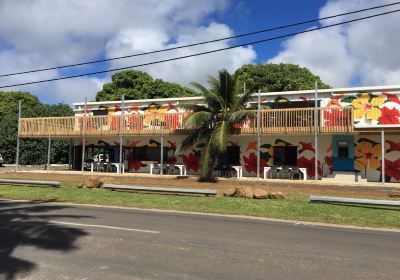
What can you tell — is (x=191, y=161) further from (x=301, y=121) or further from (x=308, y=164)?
(x=301, y=121)

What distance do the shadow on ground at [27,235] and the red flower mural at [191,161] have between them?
15462mm

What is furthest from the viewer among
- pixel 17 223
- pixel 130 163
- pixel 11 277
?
pixel 130 163

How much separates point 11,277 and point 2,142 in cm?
4001

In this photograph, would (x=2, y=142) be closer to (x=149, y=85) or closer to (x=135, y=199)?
(x=149, y=85)

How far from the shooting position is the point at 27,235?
345 inches

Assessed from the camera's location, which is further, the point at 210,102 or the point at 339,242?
the point at 210,102

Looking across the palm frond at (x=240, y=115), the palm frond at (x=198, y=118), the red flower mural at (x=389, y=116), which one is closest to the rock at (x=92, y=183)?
the palm frond at (x=198, y=118)

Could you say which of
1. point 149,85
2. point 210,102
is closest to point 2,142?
point 149,85

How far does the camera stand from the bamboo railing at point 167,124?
73.2 ft

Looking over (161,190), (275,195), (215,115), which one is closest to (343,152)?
(215,115)

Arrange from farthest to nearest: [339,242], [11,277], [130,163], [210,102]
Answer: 1. [130,163]
2. [210,102]
3. [339,242]
4. [11,277]

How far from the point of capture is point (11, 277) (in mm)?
5773

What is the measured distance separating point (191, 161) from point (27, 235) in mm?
19566

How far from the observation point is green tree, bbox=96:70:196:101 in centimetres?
4962
